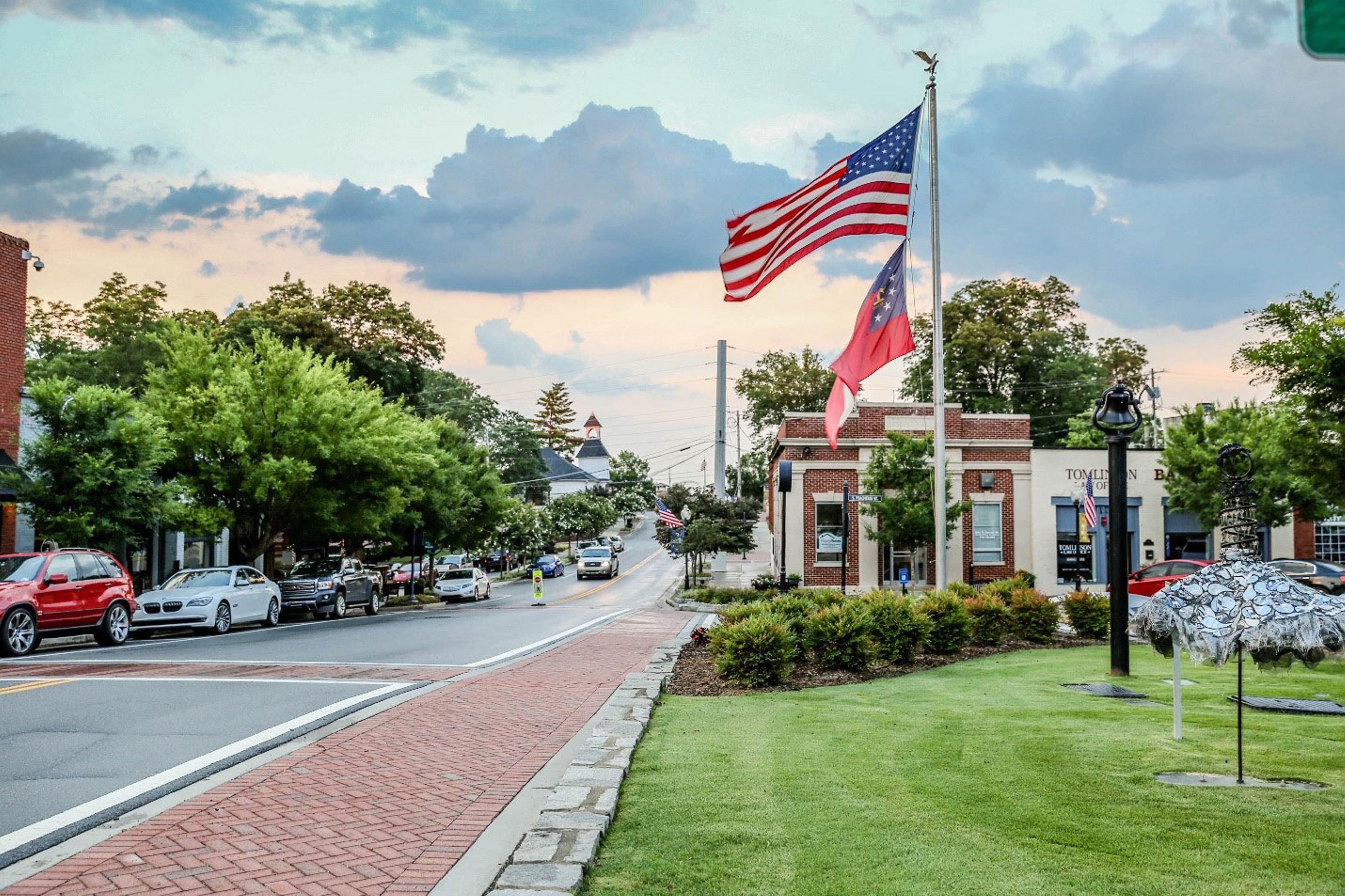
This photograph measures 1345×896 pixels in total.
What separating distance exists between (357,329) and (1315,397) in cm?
4849

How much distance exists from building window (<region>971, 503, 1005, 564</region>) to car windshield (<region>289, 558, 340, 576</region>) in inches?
934

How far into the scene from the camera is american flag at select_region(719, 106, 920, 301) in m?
15.8

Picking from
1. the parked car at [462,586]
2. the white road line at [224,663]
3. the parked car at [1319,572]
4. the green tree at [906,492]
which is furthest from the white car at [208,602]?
the parked car at [1319,572]

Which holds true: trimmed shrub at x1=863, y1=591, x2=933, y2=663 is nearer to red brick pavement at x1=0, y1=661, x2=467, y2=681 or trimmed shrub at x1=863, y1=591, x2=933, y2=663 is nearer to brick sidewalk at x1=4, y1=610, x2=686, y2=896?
brick sidewalk at x1=4, y1=610, x2=686, y2=896

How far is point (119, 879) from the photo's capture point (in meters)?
5.40

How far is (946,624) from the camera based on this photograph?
15570mm

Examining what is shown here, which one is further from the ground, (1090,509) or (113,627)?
(1090,509)

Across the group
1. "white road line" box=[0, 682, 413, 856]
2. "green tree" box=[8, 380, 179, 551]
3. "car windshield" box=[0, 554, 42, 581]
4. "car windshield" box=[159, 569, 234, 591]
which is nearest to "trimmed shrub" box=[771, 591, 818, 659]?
"white road line" box=[0, 682, 413, 856]

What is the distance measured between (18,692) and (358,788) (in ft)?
21.9

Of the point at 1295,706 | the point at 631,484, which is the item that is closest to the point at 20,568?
the point at 1295,706

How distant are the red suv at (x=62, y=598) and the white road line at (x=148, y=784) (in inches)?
370

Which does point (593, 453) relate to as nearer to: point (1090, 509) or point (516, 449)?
point (516, 449)

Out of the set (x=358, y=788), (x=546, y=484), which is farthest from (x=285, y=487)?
(x=546, y=484)

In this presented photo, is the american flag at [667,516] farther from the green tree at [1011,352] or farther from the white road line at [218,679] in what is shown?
the white road line at [218,679]
